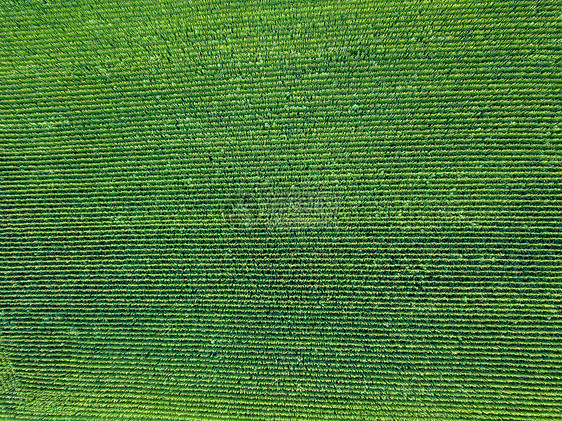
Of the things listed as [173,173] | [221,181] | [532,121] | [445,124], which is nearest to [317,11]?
[445,124]

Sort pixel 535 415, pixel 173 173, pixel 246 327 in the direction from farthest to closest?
1. pixel 173 173
2. pixel 246 327
3. pixel 535 415

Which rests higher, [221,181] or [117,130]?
[117,130]

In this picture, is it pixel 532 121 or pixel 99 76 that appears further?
pixel 99 76

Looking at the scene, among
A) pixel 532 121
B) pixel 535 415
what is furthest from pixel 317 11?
pixel 535 415

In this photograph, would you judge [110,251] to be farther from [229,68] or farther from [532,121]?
[532,121]

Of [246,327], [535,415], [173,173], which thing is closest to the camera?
[535,415]

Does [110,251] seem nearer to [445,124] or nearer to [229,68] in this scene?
[229,68]

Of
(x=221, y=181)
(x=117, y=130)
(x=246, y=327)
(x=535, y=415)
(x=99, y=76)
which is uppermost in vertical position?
(x=99, y=76)
